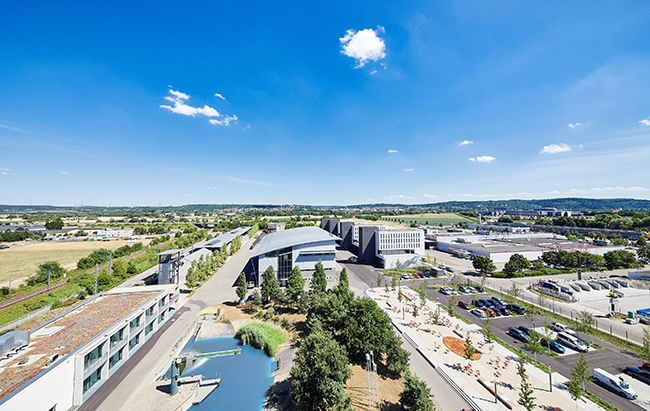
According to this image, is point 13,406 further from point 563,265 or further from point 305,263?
point 563,265

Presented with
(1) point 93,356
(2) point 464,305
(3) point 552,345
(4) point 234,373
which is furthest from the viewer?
(2) point 464,305

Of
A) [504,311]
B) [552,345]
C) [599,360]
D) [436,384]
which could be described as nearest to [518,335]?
[552,345]

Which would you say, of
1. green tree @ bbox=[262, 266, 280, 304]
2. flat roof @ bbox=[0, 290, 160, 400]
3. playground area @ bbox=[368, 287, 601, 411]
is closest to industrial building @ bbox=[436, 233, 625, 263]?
playground area @ bbox=[368, 287, 601, 411]

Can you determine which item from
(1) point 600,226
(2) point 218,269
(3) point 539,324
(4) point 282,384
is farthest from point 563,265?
(1) point 600,226

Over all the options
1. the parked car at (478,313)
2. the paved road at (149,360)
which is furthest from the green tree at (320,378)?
the parked car at (478,313)

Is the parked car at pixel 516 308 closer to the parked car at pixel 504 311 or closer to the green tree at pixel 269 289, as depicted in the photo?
the parked car at pixel 504 311

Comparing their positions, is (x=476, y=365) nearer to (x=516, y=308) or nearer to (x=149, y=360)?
(x=516, y=308)
